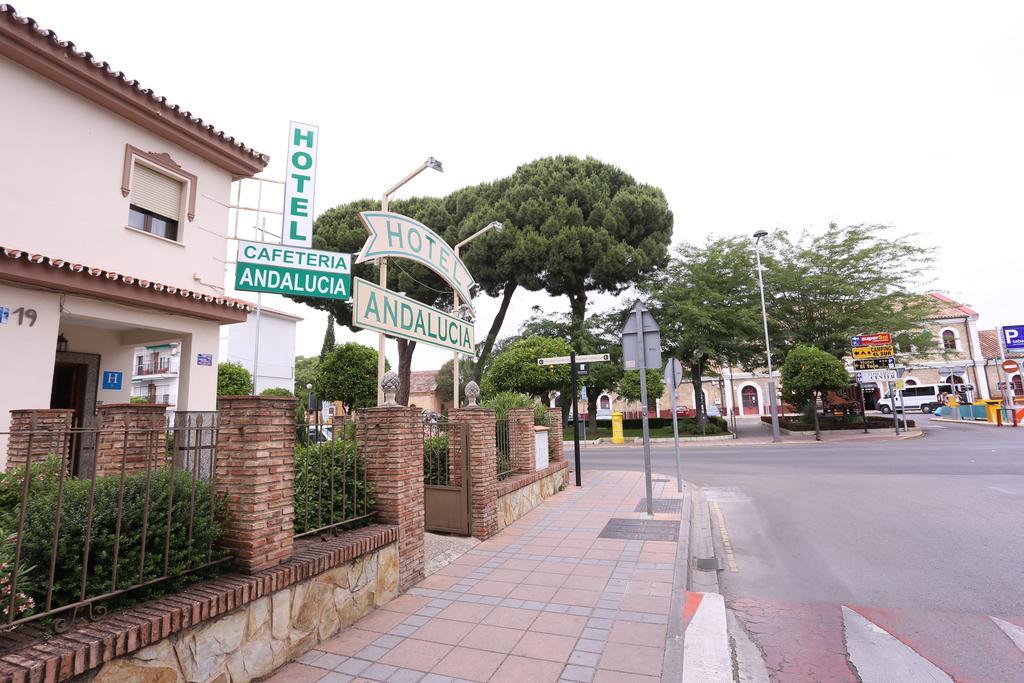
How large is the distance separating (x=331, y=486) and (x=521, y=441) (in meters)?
5.24

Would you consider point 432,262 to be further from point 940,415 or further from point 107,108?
point 940,415

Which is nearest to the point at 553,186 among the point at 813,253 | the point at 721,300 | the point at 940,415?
the point at 721,300

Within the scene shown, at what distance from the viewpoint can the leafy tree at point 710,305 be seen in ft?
87.2

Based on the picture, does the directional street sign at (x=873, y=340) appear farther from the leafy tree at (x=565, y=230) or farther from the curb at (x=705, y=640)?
the curb at (x=705, y=640)

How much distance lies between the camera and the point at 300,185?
9.71 m

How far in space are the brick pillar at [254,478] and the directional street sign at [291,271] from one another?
3.27 meters

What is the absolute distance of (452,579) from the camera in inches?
222

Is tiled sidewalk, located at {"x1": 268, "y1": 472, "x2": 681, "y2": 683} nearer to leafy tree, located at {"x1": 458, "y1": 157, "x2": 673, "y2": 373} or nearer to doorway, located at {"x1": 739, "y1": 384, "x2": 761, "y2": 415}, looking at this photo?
leafy tree, located at {"x1": 458, "y1": 157, "x2": 673, "y2": 373}

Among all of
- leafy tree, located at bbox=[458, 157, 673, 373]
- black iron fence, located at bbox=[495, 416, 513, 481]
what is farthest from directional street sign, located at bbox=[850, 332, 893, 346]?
black iron fence, located at bbox=[495, 416, 513, 481]

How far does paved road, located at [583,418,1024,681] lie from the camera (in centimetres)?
383

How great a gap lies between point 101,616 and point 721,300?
2804 cm

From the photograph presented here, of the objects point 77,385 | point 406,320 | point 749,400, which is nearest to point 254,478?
point 406,320

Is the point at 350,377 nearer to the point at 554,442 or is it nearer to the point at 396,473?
the point at 554,442

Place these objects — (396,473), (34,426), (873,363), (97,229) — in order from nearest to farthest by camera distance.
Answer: (34,426) < (396,473) < (97,229) < (873,363)
